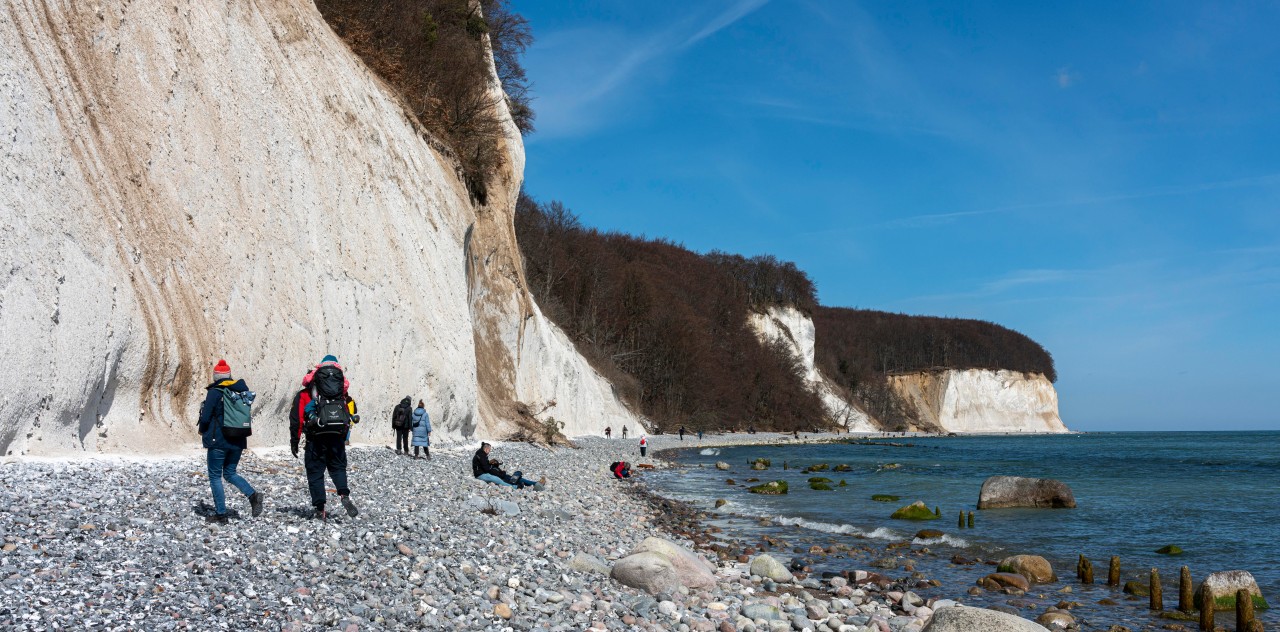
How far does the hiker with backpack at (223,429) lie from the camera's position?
7594mm

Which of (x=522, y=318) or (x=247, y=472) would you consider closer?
(x=247, y=472)

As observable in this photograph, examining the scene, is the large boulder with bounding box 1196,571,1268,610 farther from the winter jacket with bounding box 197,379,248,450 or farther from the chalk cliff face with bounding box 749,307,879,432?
the chalk cliff face with bounding box 749,307,879,432

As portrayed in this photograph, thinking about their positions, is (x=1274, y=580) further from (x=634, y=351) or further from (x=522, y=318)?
(x=634, y=351)

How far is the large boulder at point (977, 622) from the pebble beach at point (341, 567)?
1257 millimetres

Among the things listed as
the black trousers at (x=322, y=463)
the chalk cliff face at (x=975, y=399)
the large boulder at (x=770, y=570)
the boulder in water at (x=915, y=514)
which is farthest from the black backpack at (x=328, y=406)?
the chalk cliff face at (x=975, y=399)

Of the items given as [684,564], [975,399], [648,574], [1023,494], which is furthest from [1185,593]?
[975,399]

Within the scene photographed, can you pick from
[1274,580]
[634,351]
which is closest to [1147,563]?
[1274,580]

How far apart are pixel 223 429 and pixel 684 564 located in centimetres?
486

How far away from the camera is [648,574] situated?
8.44 m

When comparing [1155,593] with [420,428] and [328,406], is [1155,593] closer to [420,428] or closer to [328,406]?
[328,406]

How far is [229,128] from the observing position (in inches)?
620

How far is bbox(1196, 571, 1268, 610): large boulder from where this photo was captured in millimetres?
10094

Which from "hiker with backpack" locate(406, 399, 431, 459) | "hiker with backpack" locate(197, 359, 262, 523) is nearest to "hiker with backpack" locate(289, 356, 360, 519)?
"hiker with backpack" locate(197, 359, 262, 523)

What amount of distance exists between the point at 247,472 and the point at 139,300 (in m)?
3.34
